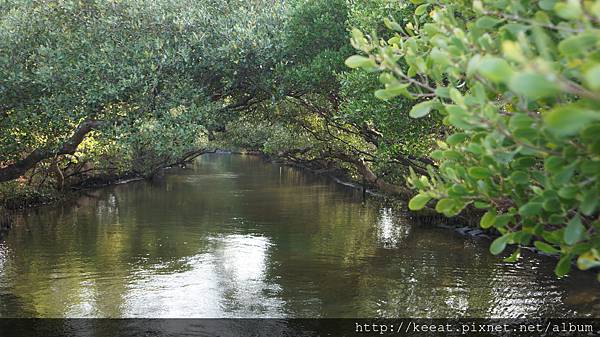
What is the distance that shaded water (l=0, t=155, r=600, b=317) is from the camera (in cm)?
1574

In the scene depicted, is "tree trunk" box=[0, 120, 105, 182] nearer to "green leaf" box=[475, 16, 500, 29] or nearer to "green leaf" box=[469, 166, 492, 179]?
"green leaf" box=[469, 166, 492, 179]

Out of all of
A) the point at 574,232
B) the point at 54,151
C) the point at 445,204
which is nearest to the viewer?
the point at 574,232

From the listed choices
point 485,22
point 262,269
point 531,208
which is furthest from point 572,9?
point 262,269

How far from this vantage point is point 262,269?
2008 centimetres

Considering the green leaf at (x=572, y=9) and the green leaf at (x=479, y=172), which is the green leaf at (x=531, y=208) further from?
the green leaf at (x=572, y=9)

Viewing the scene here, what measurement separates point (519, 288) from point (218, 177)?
141ft

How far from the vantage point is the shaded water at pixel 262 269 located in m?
15.7

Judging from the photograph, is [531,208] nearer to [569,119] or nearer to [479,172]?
[479,172]

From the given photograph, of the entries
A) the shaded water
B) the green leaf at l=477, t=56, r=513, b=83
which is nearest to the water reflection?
the shaded water

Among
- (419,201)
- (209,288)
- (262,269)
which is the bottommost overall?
(209,288)

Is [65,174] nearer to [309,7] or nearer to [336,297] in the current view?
[309,7]

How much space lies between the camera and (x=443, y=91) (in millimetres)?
4520

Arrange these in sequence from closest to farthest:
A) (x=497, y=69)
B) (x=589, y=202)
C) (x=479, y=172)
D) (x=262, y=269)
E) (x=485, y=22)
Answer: (x=497, y=69) → (x=589, y=202) → (x=485, y=22) → (x=479, y=172) → (x=262, y=269)

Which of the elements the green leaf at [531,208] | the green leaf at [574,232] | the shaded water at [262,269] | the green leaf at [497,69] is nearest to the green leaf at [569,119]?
the green leaf at [497,69]
